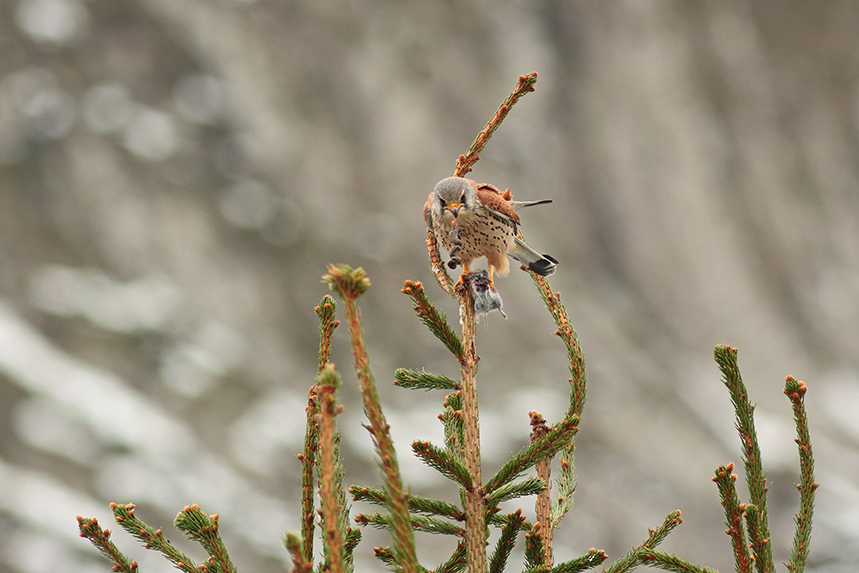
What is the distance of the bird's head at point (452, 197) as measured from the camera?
163cm

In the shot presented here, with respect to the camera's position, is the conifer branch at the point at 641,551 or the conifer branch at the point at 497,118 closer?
the conifer branch at the point at 641,551

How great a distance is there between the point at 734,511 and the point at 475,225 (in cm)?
91

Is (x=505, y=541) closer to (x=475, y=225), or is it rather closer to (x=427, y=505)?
(x=427, y=505)

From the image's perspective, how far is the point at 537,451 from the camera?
4.10 feet

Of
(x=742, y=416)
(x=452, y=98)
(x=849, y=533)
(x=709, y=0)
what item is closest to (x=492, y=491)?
(x=742, y=416)

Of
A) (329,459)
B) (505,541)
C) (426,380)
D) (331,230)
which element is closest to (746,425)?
(505,541)

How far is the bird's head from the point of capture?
1626 millimetres

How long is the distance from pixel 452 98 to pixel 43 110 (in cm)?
1601

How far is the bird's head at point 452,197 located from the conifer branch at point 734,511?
87 cm

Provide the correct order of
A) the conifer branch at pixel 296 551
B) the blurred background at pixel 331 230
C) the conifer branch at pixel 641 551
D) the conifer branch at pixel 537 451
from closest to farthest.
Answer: the conifer branch at pixel 296 551 < the conifer branch at pixel 537 451 < the conifer branch at pixel 641 551 < the blurred background at pixel 331 230

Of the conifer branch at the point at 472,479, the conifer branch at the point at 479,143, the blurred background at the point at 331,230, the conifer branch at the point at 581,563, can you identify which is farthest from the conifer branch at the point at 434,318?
the blurred background at the point at 331,230

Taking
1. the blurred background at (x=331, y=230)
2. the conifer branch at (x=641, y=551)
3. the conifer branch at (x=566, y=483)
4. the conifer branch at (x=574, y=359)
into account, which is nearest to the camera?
the conifer branch at (x=641, y=551)

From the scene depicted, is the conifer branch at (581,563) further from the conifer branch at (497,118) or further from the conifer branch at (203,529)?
the conifer branch at (497,118)

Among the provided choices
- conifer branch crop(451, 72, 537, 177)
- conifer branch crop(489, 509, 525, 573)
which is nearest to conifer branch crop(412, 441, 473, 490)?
conifer branch crop(489, 509, 525, 573)
